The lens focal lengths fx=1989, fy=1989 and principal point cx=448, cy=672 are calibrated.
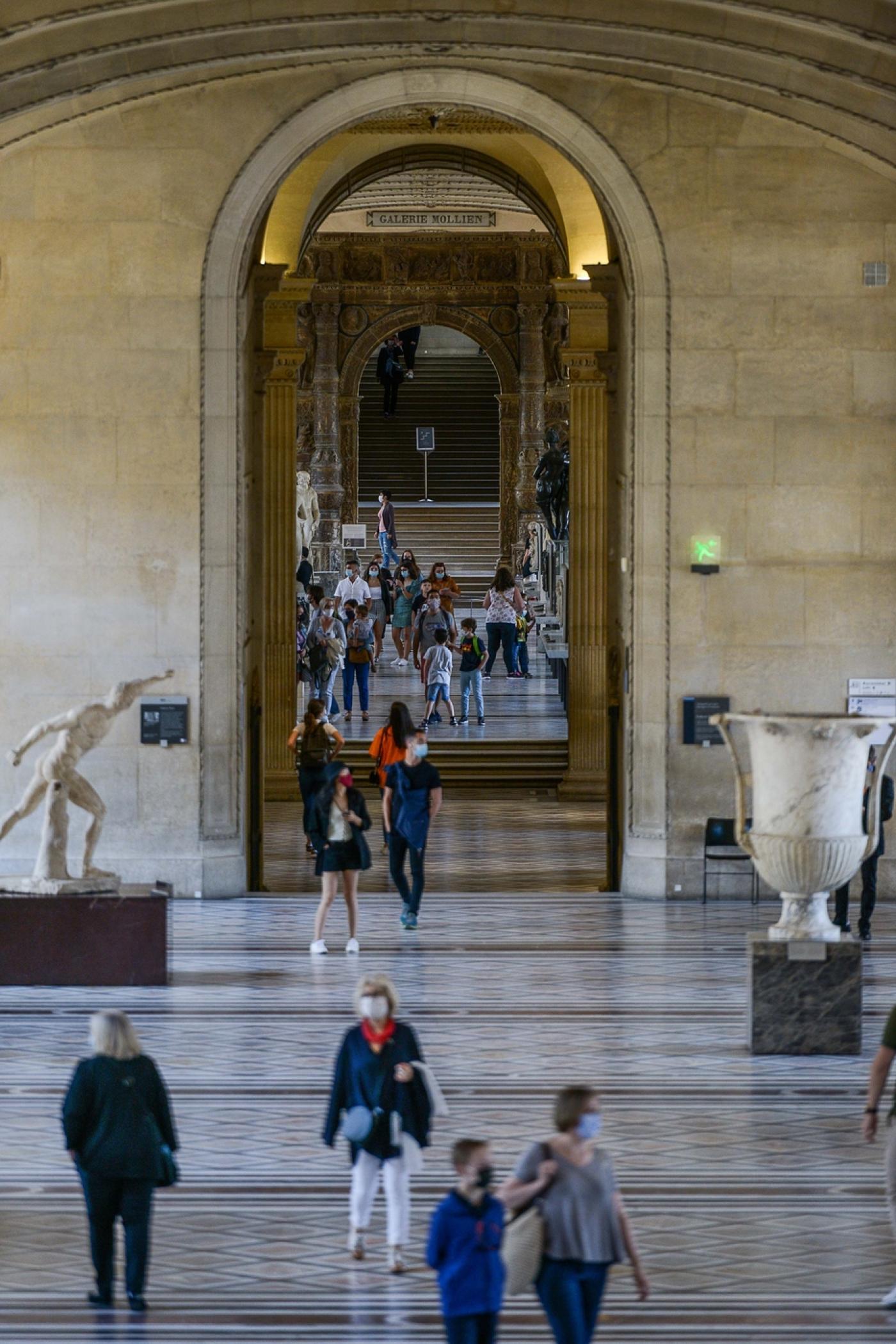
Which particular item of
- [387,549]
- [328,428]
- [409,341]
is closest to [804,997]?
[387,549]

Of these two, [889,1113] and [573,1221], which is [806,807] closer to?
[889,1113]

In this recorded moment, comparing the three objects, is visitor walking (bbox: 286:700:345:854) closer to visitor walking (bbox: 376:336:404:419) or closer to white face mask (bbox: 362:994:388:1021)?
white face mask (bbox: 362:994:388:1021)

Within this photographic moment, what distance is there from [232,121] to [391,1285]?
436 inches

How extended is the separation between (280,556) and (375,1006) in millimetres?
16168

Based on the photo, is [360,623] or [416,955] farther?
[360,623]

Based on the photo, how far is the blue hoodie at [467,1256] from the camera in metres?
5.75

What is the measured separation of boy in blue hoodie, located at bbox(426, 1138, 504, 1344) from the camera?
5.75m

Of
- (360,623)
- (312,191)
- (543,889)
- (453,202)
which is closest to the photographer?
(543,889)

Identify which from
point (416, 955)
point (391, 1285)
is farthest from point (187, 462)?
point (391, 1285)

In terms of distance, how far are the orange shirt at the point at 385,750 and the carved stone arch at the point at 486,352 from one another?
27.9 m

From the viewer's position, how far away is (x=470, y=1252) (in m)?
5.77

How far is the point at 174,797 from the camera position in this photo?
628 inches

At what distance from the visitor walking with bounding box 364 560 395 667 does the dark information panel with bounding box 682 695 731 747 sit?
57.7ft

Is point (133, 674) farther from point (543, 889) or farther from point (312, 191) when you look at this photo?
point (312, 191)
